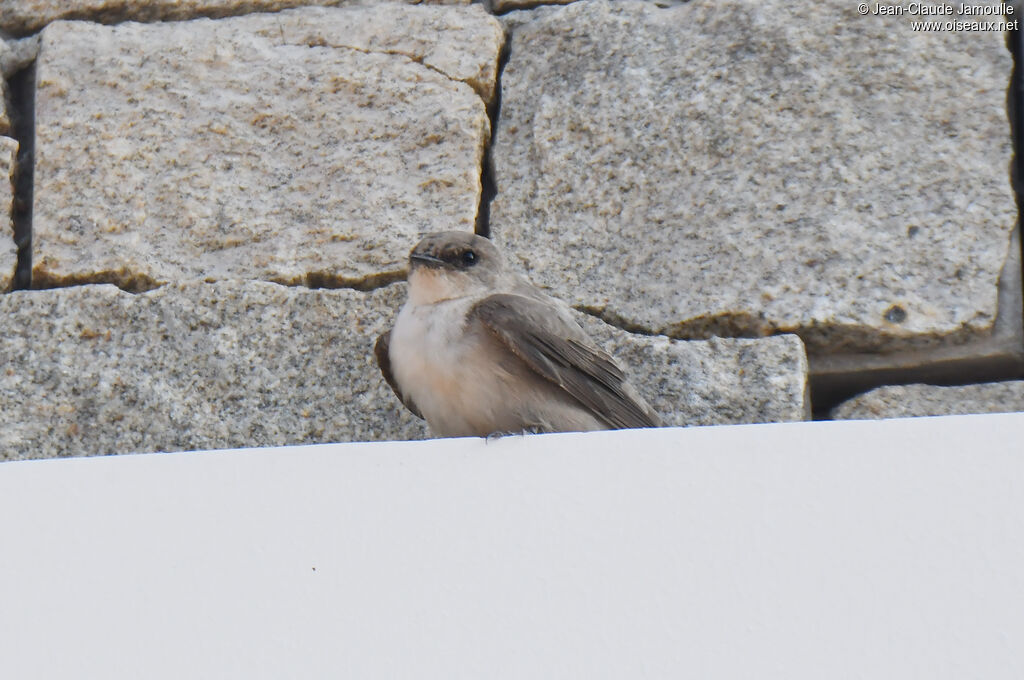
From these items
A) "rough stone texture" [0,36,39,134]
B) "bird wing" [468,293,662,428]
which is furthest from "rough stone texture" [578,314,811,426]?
"rough stone texture" [0,36,39,134]

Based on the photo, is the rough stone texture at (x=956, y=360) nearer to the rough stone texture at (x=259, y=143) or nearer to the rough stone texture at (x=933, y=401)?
the rough stone texture at (x=933, y=401)

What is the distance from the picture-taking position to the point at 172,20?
425cm

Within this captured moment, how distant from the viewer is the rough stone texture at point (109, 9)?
4.24 m

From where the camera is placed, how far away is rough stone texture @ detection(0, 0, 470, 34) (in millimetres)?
4238

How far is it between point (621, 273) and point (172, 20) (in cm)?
163

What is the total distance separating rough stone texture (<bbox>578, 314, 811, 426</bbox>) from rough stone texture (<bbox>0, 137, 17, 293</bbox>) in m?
1.62

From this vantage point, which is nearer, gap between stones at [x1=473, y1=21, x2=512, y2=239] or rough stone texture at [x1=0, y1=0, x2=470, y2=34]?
gap between stones at [x1=473, y1=21, x2=512, y2=239]

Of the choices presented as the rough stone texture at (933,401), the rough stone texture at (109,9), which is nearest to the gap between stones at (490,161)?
the rough stone texture at (109,9)

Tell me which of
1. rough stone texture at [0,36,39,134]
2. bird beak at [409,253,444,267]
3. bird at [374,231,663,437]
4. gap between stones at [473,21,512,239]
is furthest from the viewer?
rough stone texture at [0,36,39,134]

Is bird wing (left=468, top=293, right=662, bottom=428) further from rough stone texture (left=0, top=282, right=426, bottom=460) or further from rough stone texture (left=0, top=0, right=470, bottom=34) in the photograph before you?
rough stone texture (left=0, top=0, right=470, bottom=34)

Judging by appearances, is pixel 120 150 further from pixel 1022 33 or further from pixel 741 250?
pixel 1022 33

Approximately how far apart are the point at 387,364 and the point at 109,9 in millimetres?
1559

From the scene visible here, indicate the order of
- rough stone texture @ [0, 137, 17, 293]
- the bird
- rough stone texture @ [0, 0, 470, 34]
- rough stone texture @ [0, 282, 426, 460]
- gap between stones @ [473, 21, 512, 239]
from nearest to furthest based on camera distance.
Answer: the bird
rough stone texture @ [0, 282, 426, 460]
rough stone texture @ [0, 137, 17, 293]
gap between stones @ [473, 21, 512, 239]
rough stone texture @ [0, 0, 470, 34]

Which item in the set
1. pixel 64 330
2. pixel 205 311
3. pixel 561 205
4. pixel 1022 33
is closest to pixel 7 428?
pixel 64 330
